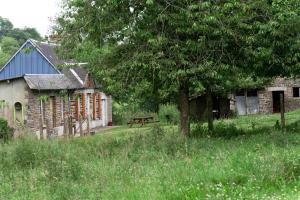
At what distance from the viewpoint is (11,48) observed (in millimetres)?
68438

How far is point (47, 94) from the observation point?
3055 centimetres

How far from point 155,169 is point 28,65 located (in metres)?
26.6

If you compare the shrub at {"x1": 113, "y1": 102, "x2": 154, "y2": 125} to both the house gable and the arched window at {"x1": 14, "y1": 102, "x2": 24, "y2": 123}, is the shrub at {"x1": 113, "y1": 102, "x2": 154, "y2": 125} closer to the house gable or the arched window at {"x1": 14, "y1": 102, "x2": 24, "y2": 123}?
the house gable

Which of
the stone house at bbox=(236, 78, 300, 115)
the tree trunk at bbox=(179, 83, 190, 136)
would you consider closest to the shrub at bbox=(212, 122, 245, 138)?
the tree trunk at bbox=(179, 83, 190, 136)

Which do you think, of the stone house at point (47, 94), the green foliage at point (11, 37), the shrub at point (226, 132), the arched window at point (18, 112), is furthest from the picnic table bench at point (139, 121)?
the green foliage at point (11, 37)

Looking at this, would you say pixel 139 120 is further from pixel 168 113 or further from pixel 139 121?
pixel 168 113

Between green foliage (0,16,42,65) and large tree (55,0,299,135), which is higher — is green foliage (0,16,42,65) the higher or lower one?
the higher one

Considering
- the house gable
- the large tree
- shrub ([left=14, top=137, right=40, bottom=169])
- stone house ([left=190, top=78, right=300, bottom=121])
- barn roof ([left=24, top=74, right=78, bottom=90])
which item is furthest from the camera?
stone house ([left=190, top=78, right=300, bottom=121])

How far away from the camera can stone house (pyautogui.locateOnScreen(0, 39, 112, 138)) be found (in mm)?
28875

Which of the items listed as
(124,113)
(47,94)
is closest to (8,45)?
(124,113)

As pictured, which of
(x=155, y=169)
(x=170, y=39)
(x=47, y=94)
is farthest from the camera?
(x=47, y=94)

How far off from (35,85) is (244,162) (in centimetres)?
2026

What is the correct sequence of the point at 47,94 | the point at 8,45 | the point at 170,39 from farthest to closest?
the point at 8,45
the point at 47,94
the point at 170,39

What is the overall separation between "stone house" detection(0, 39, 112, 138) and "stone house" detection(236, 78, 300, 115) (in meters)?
11.0
